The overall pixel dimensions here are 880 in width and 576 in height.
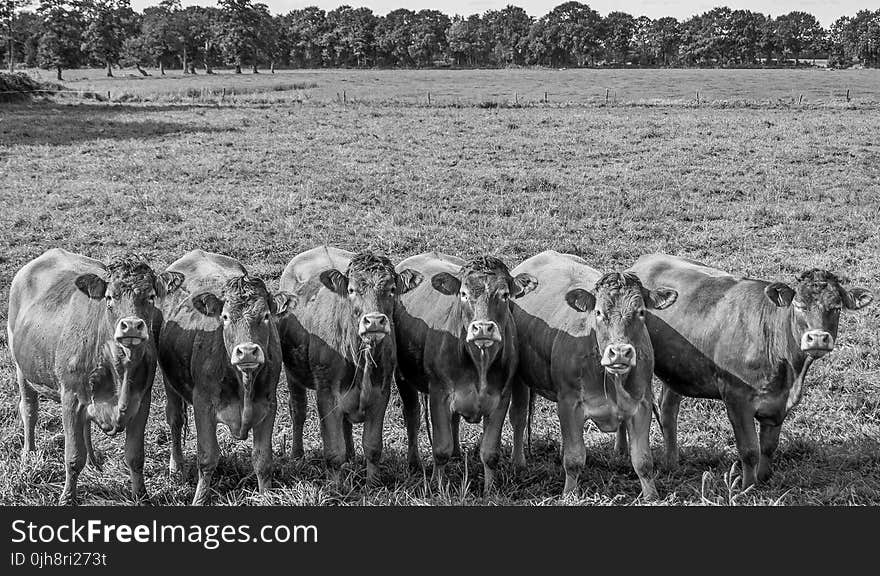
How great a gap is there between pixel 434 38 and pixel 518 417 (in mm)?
138430

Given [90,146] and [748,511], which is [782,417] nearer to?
[748,511]

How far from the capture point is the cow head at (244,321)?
6.62m

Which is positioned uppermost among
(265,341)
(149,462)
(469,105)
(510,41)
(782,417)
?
(510,41)

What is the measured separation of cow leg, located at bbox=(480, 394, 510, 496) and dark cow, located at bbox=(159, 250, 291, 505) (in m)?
1.84

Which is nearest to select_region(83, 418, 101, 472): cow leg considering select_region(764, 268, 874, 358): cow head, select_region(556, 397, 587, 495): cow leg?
select_region(556, 397, 587, 495): cow leg

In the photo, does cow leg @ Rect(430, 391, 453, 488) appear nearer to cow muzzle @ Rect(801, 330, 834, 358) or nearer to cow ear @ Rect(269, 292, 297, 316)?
cow ear @ Rect(269, 292, 297, 316)

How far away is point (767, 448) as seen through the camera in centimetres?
750

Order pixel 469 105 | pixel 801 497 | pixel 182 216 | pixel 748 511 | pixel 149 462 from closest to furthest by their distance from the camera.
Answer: pixel 748 511 < pixel 801 497 < pixel 149 462 < pixel 182 216 < pixel 469 105

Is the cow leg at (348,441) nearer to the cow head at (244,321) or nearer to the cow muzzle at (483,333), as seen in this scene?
the cow head at (244,321)

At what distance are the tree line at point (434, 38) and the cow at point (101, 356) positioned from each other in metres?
101

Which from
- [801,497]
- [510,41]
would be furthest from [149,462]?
[510,41]

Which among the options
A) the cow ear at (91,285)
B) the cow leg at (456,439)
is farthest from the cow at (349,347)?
the cow ear at (91,285)

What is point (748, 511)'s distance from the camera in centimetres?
636

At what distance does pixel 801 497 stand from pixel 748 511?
3.41 ft
